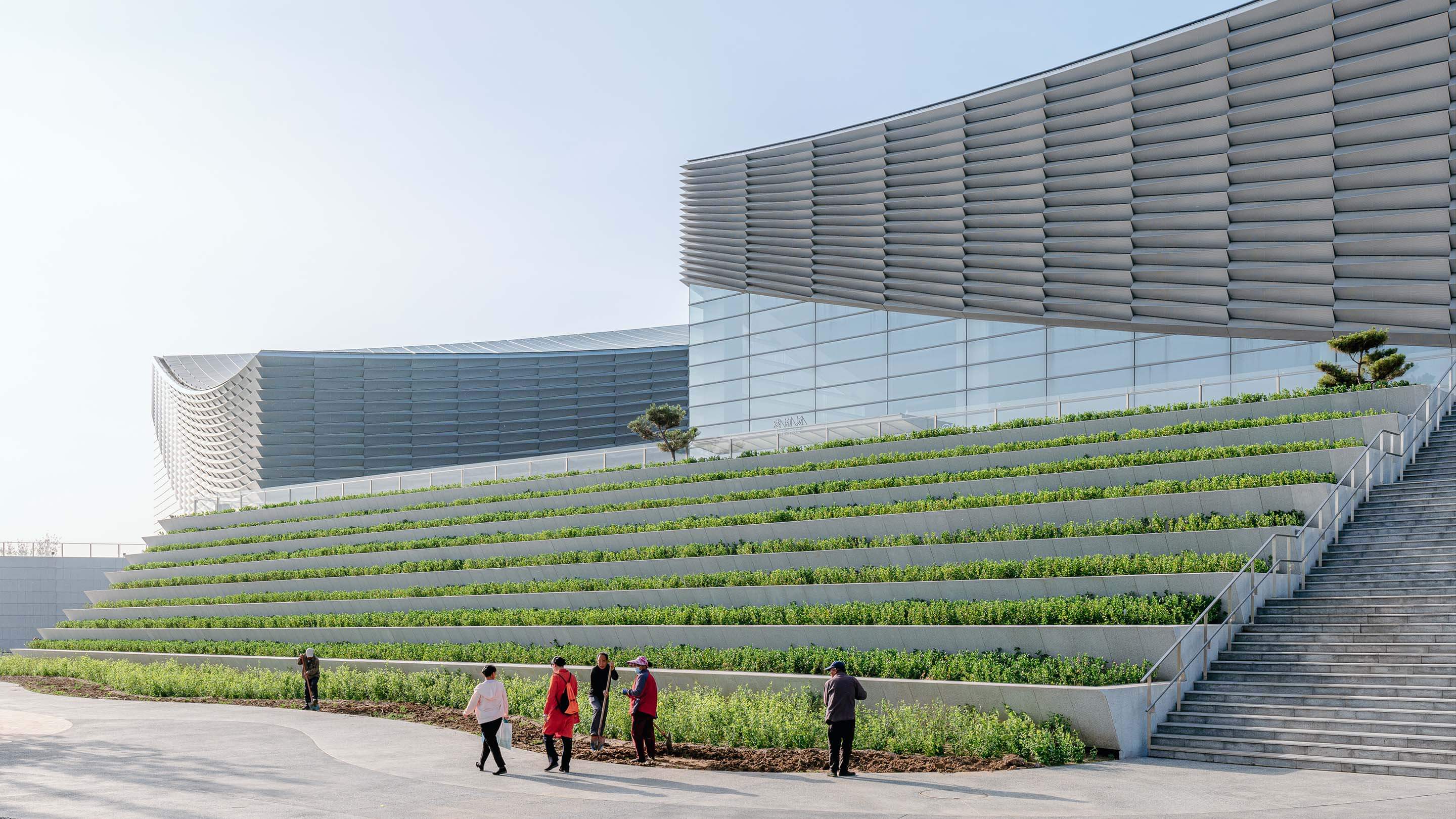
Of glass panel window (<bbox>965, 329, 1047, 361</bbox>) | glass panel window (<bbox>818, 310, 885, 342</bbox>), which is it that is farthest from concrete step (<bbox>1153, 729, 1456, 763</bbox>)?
glass panel window (<bbox>818, 310, 885, 342</bbox>)

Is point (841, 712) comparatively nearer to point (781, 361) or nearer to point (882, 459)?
point (882, 459)

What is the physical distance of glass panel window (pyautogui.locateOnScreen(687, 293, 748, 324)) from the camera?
140ft

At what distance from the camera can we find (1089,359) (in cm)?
3328

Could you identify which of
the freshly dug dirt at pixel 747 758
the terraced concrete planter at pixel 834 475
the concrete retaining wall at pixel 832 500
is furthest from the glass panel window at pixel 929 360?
the freshly dug dirt at pixel 747 758

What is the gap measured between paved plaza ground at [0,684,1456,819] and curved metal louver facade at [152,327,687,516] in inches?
1849

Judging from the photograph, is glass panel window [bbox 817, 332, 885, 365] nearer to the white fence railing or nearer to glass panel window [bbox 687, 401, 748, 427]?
the white fence railing

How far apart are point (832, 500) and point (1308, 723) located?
12.9 meters

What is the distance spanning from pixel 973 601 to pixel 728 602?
5.35 metres

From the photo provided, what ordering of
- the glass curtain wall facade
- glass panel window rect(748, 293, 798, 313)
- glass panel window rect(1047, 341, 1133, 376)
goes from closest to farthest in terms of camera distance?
the glass curtain wall facade < glass panel window rect(1047, 341, 1133, 376) < glass panel window rect(748, 293, 798, 313)

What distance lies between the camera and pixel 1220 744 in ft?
42.2

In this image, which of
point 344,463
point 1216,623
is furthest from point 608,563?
point 344,463

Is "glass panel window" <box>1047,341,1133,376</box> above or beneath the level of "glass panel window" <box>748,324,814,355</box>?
beneath

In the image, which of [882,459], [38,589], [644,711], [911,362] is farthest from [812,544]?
[38,589]

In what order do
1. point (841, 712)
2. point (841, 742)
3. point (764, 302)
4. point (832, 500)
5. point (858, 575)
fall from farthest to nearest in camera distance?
point (764, 302), point (832, 500), point (858, 575), point (841, 742), point (841, 712)
